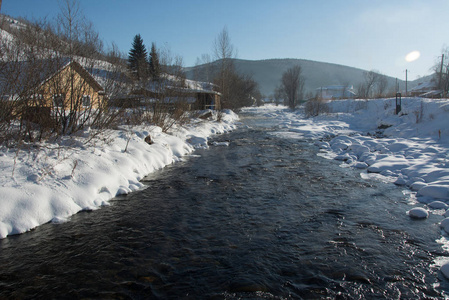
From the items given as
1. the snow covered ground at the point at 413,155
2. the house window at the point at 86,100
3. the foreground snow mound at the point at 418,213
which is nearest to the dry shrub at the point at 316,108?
the snow covered ground at the point at 413,155

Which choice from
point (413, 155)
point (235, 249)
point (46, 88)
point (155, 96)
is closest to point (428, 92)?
point (413, 155)

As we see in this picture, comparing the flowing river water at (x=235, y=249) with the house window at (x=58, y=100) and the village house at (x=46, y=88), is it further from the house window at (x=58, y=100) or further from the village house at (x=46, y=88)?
the house window at (x=58, y=100)

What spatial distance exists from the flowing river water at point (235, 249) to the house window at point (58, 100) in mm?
3995

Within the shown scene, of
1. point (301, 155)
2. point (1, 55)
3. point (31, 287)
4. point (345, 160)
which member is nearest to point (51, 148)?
point (1, 55)

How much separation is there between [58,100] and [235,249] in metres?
7.37

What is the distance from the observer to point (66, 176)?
21.3ft

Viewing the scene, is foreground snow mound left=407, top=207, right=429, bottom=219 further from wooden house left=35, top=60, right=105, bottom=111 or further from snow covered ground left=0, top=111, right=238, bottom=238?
wooden house left=35, top=60, right=105, bottom=111

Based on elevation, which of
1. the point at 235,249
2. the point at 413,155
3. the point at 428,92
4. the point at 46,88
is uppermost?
the point at 428,92

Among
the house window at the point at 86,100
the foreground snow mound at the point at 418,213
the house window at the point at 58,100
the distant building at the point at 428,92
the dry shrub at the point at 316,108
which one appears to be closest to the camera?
the foreground snow mound at the point at 418,213

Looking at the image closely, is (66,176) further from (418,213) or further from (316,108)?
(316,108)

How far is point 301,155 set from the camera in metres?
12.2

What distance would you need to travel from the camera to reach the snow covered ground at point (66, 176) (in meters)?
5.21

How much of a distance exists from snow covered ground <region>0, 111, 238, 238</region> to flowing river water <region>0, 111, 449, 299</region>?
34cm

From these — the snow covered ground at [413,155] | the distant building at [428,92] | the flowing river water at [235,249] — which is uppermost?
the distant building at [428,92]
